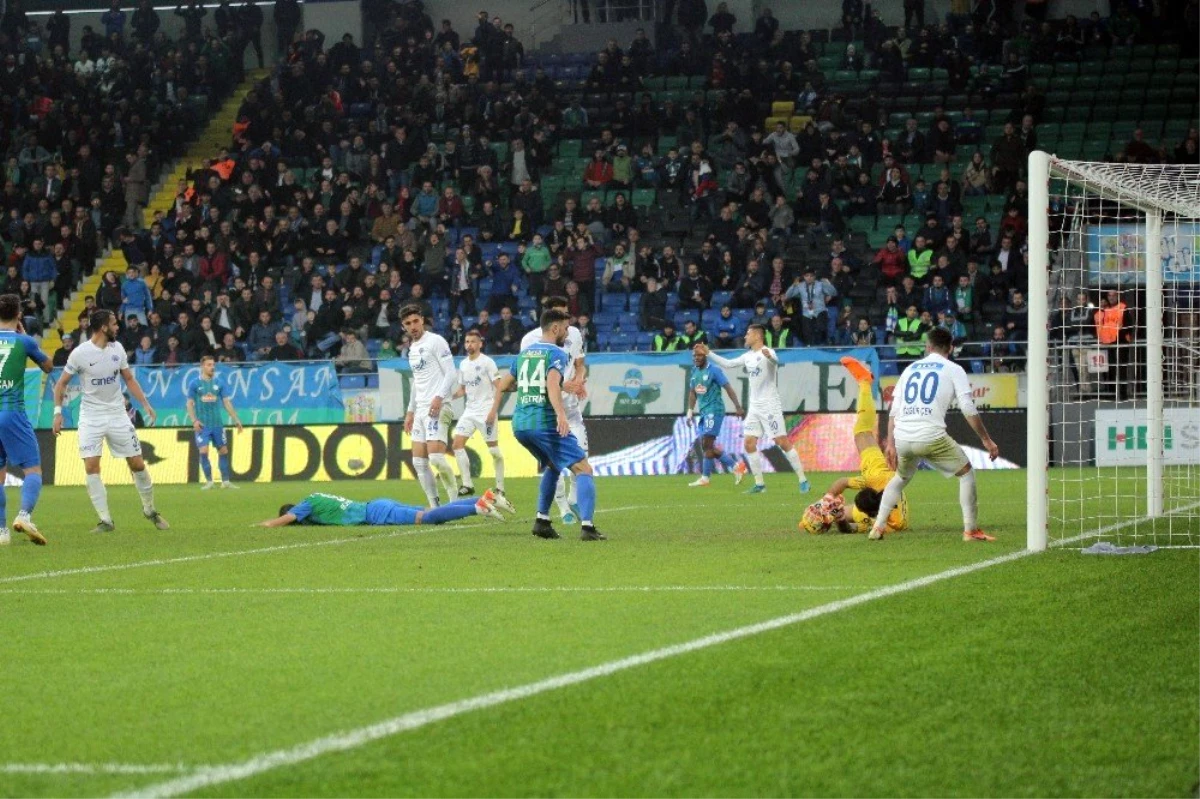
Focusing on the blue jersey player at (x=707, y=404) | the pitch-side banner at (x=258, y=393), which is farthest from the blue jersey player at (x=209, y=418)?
the blue jersey player at (x=707, y=404)

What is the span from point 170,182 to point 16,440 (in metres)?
27.8

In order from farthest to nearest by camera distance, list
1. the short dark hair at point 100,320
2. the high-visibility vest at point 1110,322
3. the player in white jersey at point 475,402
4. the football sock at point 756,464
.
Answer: the football sock at point 756,464, the player in white jersey at point 475,402, the high-visibility vest at point 1110,322, the short dark hair at point 100,320

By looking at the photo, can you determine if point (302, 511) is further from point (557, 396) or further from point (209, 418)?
point (209, 418)

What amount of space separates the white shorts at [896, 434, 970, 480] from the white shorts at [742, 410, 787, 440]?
10.8m

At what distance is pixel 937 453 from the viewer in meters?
13.9

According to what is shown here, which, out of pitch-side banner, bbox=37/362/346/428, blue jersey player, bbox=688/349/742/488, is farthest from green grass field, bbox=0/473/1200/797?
pitch-side banner, bbox=37/362/346/428

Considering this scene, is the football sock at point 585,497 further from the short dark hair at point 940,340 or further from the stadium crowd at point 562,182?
the stadium crowd at point 562,182

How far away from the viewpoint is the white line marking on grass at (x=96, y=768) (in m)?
5.53

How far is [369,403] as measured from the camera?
31.3 metres

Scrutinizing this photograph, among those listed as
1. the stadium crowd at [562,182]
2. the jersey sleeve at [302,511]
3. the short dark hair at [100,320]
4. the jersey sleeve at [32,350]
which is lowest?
the jersey sleeve at [302,511]

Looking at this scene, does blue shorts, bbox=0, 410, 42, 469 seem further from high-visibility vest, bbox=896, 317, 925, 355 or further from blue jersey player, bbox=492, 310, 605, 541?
high-visibility vest, bbox=896, 317, 925, 355

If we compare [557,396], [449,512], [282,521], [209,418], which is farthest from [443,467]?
[209,418]

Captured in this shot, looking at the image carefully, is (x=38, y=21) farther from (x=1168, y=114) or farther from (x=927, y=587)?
(x=927, y=587)

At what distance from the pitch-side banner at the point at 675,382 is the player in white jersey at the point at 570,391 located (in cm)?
1064
